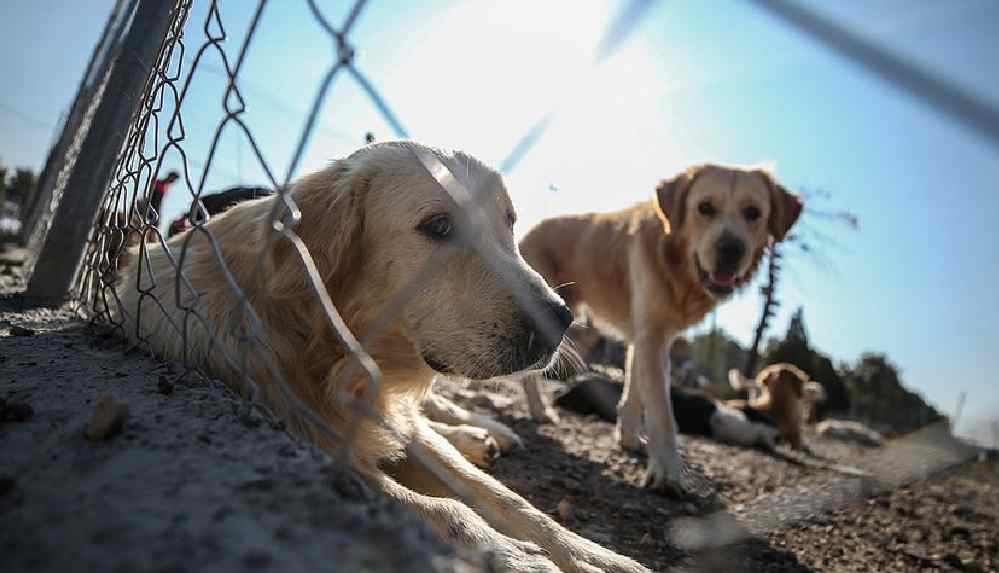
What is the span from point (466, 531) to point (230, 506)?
2.96 ft

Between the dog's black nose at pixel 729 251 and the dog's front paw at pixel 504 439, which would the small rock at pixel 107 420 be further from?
the dog's black nose at pixel 729 251

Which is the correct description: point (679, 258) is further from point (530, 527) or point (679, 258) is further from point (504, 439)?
point (530, 527)

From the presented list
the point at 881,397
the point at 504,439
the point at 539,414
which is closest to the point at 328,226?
the point at 504,439

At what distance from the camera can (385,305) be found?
2.20 meters

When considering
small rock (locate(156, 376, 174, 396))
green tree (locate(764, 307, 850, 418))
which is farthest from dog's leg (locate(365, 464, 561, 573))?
green tree (locate(764, 307, 850, 418))

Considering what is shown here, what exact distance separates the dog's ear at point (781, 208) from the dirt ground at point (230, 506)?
2241mm

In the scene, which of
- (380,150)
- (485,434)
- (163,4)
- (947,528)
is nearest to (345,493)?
(380,150)

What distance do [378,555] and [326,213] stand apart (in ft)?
5.56

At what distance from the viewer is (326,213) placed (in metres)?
2.22

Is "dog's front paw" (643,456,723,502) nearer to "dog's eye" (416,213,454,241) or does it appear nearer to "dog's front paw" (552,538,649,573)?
"dog's front paw" (552,538,649,573)

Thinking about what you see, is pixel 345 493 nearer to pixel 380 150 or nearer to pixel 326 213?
pixel 326 213

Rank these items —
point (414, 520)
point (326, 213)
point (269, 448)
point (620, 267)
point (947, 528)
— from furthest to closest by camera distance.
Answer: point (620, 267), point (947, 528), point (326, 213), point (269, 448), point (414, 520)

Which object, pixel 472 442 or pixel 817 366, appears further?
pixel 817 366

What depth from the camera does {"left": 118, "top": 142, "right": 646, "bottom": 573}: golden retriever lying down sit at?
189 cm
